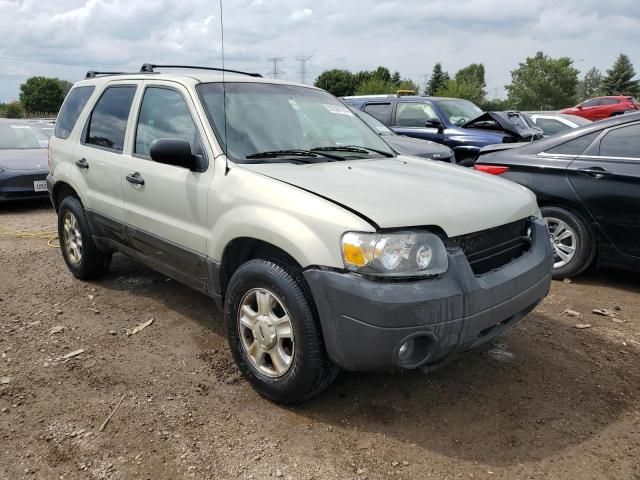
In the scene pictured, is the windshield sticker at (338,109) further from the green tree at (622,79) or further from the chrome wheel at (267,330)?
the green tree at (622,79)

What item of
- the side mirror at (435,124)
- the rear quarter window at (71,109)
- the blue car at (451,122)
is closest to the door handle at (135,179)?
the rear quarter window at (71,109)

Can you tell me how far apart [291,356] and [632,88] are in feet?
253

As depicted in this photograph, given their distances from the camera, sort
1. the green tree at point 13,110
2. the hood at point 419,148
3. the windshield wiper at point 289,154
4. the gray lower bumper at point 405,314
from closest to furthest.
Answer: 1. the gray lower bumper at point 405,314
2. the windshield wiper at point 289,154
3. the hood at point 419,148
4. the green tree at point 13,110

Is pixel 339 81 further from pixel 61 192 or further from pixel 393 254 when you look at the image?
pixel 393 254

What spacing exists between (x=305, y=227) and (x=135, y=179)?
1.80 meters

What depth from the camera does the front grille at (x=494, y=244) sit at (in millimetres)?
2840

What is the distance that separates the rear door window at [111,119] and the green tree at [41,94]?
7180 cm

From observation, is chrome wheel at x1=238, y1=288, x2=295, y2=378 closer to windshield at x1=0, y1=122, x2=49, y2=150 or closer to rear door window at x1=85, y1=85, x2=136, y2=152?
rear door window at x1=85, y1=85, x2=136, y2=152

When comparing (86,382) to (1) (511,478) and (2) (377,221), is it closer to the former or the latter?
(2) (377,221)

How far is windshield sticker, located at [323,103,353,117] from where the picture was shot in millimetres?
Result: 4223

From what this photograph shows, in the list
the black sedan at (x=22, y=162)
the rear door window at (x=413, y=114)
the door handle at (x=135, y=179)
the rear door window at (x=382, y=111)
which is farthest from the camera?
the rear door window at (x=382, y=111)

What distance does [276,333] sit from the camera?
2.92 metres

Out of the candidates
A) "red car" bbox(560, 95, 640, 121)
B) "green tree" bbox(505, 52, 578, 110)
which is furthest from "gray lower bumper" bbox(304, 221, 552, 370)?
"green tree" bbox(505, 52, 578, 110)

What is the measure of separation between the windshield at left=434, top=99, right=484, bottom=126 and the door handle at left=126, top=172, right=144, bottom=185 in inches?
295
